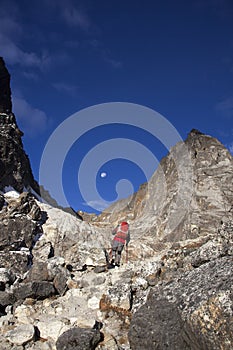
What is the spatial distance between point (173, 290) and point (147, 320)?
0.89 meters

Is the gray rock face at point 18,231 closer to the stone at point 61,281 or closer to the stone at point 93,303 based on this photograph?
the stone at point 61,281

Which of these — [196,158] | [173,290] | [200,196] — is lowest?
[173,290]

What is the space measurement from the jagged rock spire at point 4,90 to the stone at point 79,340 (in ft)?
125

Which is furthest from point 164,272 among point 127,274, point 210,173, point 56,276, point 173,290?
point 210,173

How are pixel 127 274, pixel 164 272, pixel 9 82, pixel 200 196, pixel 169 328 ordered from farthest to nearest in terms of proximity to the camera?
pixel 9 82 < pixel 200 196 < pixel 127 274 < pixel 164 272 < pixel 169 328

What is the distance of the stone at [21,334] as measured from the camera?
19.3 feet

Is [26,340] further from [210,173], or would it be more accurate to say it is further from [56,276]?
[210,173]

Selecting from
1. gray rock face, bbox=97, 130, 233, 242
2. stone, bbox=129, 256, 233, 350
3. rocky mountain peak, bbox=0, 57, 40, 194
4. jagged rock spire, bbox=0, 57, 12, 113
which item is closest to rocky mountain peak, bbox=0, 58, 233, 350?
stone, bbox=129, 256, 233, 350

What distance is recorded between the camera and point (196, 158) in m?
34.7

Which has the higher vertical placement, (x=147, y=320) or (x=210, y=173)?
(x=210, y=173)

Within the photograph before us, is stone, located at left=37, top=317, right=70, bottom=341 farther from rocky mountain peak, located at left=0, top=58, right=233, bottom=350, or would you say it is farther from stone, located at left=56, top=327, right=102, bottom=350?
stone, located at left=56, top=327, right=102, bottom=350

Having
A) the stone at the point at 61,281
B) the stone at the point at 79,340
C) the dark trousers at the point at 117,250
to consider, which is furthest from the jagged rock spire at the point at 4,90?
the stone at the point at 79,340

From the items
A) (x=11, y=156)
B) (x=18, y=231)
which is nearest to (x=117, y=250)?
(x=18, y=231)

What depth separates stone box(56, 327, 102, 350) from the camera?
17.5ft
